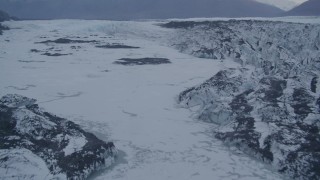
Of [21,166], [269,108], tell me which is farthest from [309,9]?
[21,166]

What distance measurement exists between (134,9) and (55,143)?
65.6m

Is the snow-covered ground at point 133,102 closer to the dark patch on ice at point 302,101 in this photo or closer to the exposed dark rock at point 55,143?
the exposed dark rock at point 55,143

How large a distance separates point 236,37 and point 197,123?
1209 cm

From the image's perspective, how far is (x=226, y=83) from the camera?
1052 cm

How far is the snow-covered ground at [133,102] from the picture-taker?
623 cm

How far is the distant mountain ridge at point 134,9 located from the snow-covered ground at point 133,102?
140 feet

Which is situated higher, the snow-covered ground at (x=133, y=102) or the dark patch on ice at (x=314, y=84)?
the dark patch on ice at (x=314, y=84)

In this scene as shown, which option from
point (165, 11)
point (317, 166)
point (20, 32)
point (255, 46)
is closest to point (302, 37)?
point (255, 46)

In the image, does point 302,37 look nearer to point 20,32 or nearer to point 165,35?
point 165,35

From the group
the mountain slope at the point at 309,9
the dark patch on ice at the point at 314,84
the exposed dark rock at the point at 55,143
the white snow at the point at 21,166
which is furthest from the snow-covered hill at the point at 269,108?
the mountain slope at the point at 309,9

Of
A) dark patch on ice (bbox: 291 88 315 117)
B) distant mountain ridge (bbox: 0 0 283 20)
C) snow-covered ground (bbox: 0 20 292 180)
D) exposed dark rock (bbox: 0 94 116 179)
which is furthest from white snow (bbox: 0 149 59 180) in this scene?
distant mountain ridge (bbox: 0 0 283 20)

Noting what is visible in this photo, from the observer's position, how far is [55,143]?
20.6 feet

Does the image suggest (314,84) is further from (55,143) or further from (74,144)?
(55,143)

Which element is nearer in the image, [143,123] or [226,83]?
[143,123]
